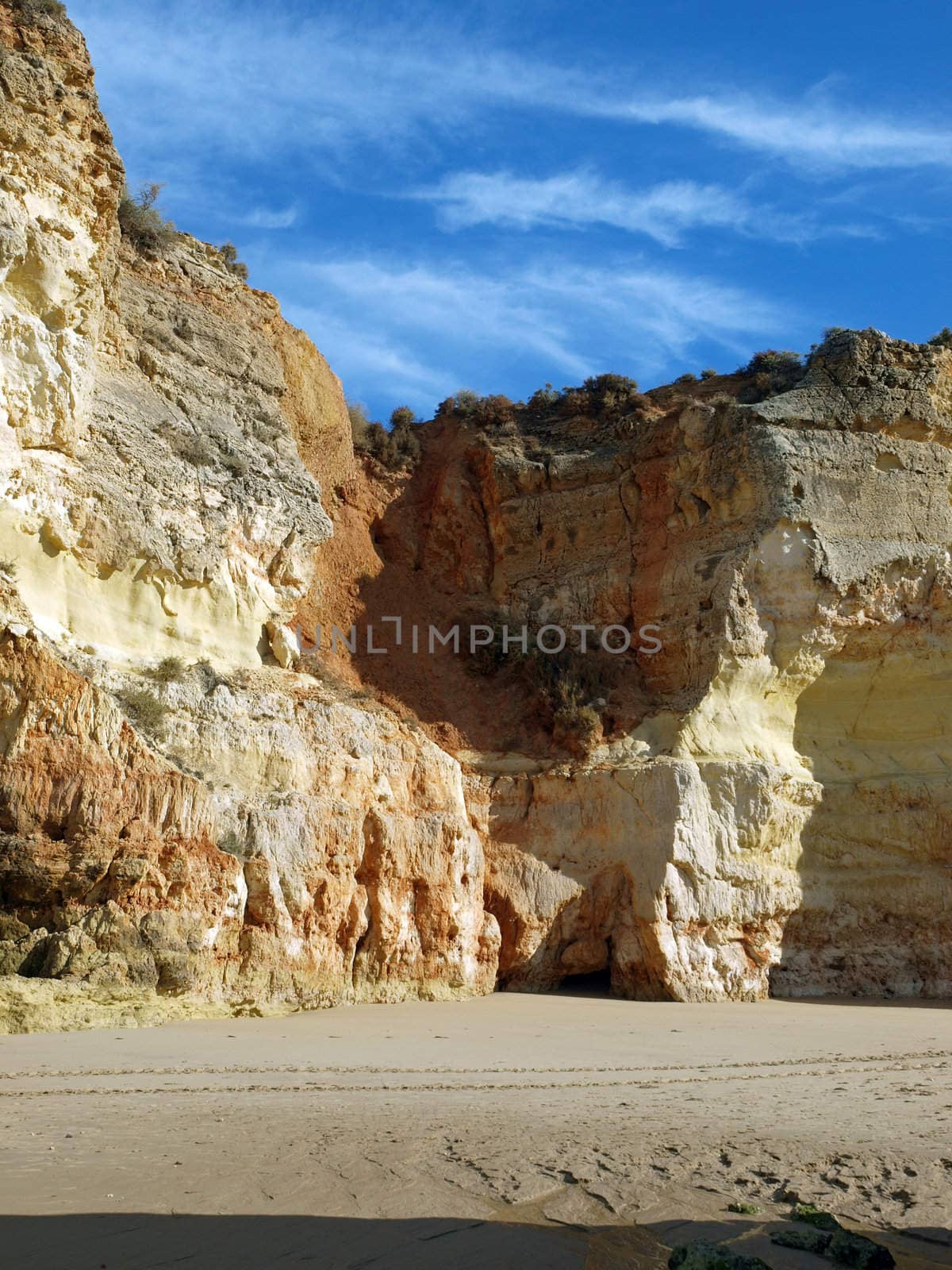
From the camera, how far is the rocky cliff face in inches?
503

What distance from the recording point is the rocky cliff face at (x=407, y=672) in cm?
1277

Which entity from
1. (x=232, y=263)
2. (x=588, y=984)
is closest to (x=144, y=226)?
(x=232, y=263)

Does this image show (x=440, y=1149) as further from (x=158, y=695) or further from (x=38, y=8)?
(x=38, y=8)

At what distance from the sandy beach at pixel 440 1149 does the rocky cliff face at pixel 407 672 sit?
8.68 ft

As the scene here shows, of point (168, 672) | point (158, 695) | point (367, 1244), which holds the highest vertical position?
point (168, 672)

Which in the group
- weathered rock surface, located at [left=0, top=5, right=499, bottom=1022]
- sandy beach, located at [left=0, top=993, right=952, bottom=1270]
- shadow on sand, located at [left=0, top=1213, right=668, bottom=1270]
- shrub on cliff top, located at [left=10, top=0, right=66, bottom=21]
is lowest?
sandy beach, located at [left=0, top=993, right=952, bottom=1270]

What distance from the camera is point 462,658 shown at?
2117 centimetres

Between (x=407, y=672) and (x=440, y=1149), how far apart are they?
565 inches

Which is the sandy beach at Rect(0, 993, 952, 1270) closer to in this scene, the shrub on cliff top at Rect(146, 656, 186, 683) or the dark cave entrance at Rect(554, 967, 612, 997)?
the shrub on cliff top at Rect(146, 656, 186, 683)

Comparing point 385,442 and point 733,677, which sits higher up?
point 385,442

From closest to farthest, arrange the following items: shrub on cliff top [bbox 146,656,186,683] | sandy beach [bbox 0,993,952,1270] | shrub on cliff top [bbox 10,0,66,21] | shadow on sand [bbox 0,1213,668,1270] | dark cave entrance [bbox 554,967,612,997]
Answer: shadow on sand [bbox 0,1213,668,1270]
sandy beach [bbox 0,993,952,1270]
shrub on cliff top [bbox 146,656,186,683]
shrub on cliff top [bbox 10,0,66,21]
dark cave entrance [bbox 554,967,612,997]

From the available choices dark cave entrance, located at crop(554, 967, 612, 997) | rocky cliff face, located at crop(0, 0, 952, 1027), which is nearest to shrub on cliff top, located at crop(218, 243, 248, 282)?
rocky cliff face, located at crop(0, 0, 952, 1027)

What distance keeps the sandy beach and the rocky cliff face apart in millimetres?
2645

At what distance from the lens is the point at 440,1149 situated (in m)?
6.17
